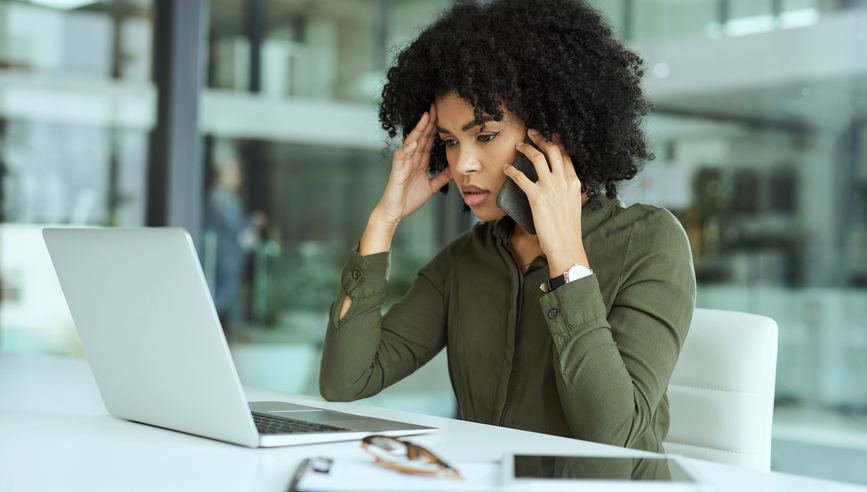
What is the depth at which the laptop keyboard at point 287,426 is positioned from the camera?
37.3 inches

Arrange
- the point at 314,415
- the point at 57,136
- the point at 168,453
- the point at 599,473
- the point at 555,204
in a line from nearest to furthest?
the point at 599,473, the point at 168,453, the point at 314,415, the point at 555,204, the point at 57,136

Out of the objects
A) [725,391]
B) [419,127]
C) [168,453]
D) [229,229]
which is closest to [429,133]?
[419,127]

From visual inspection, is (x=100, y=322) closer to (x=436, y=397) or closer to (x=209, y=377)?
(x=209, y=377)

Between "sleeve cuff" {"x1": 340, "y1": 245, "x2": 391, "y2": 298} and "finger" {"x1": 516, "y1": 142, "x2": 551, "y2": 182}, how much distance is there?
13.3 inches

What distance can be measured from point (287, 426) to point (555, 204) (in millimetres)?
556

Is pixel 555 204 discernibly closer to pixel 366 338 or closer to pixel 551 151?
pixel 551 151

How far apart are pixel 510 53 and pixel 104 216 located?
284cm

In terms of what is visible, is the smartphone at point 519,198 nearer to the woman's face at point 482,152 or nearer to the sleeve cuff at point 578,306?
the woman's face at point 482,152

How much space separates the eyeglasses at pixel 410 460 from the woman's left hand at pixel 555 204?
0.52 m

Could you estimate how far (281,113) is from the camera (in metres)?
4.30

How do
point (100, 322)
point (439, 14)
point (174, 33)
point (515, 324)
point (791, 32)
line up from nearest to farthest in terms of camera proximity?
point (100, 322) → point (515, 324) → point (439, 14) → point (791, 32) → point (174, 33)

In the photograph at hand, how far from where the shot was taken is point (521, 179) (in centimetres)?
129

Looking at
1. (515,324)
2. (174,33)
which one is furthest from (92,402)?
(174,33)

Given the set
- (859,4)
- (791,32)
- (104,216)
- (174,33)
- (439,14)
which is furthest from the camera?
(104,216)
